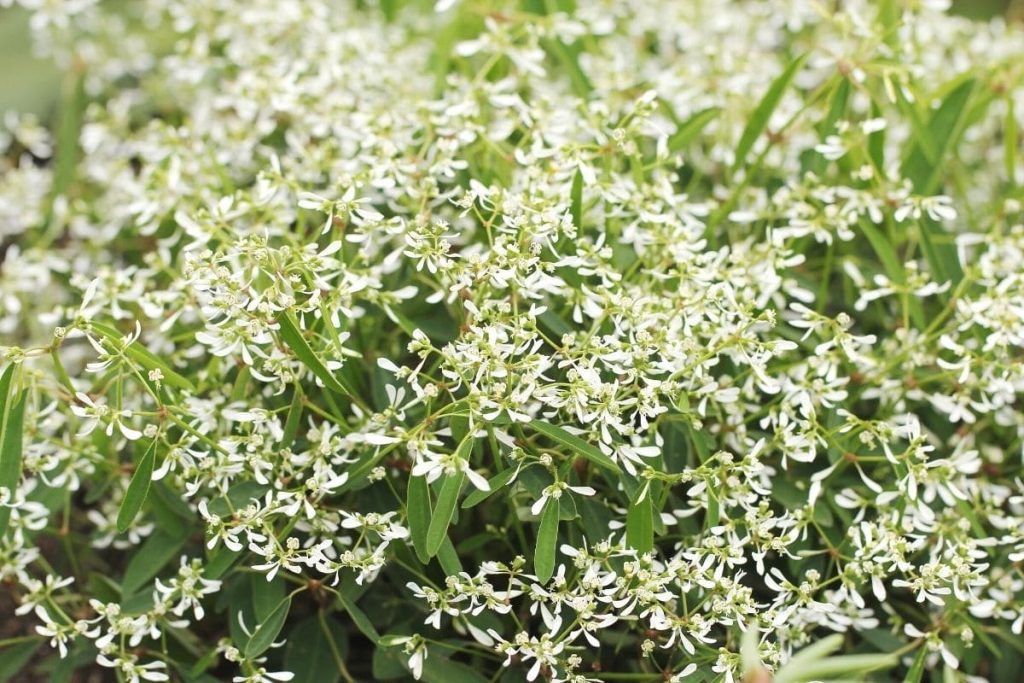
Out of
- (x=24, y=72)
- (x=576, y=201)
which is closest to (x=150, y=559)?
(x=576, y=201)

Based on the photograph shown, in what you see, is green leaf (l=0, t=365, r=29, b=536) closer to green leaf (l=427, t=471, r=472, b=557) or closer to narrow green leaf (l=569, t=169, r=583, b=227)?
Answer: green leaf (l=427, t=471, r=472, b=557)

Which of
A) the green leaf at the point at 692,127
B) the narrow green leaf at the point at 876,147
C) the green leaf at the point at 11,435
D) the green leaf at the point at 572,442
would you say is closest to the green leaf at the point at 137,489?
the green leaf at the point at 11,435

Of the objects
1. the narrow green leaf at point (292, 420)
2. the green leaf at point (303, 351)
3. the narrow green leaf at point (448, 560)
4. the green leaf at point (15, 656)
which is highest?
the green leaf at point (303, 351)

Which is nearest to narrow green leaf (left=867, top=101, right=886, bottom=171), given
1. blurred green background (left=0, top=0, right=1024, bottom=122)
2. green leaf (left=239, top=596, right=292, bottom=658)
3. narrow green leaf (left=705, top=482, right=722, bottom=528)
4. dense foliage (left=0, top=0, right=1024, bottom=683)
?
dense foliage (left=0, top=0, right=1024, bottom=683)

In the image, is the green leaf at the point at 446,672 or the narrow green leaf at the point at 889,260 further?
the narrow green leaf at the point at 889,260

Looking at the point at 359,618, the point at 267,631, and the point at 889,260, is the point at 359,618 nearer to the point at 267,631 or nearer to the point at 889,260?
the point at 267,631

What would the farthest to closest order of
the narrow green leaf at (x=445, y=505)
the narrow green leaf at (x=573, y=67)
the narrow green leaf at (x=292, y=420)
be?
1. the narrow green leaf at (x=573, y=67)
2. the narrow green leaf at (x=292, y=420)
3. the narrow green leaf at (x=445, y=505)

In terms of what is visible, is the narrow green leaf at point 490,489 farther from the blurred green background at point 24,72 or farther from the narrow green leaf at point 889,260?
the blurred green background at point 24,72

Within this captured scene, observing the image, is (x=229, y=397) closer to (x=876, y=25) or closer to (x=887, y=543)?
(x=887, y=543)
